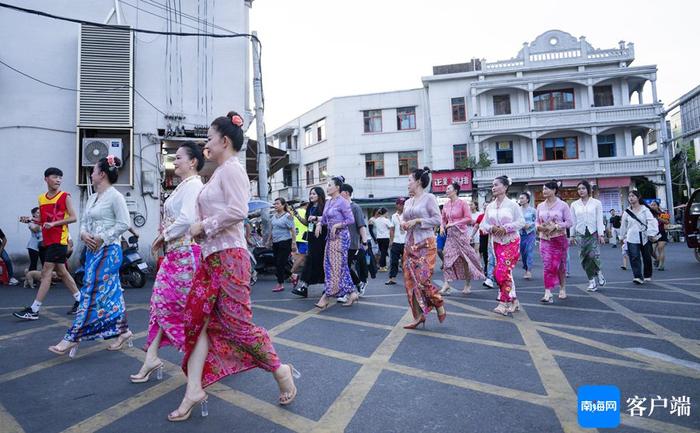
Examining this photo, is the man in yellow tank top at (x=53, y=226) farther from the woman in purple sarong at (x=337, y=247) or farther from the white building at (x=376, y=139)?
the white building at (x=376, y=139)

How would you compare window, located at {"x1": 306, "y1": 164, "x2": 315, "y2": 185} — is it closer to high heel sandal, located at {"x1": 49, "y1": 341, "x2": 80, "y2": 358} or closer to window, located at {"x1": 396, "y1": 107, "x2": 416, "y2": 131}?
window, located at {"x1": 396, "y1": 107, "x2": 416, "y2": 131}

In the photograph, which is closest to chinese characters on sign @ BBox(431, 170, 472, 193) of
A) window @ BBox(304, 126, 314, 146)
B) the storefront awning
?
window @ BBox(304, 126, 314, 146)

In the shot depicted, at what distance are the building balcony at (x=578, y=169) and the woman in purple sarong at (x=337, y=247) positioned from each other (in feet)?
72.6

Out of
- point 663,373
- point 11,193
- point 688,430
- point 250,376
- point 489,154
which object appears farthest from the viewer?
point 489,154

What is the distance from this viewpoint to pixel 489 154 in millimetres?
28297

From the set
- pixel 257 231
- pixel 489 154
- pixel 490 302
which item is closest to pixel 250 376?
pixel 490 302

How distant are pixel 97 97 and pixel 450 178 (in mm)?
20819

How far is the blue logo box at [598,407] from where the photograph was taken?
2.47 metres

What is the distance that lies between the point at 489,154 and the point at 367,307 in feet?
79.3

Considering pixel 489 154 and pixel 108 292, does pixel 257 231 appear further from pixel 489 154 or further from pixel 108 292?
pixel 489 154

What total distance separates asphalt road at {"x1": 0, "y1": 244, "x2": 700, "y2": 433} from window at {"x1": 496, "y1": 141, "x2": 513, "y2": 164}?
23.9 metres

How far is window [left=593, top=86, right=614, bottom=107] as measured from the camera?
91.6ft

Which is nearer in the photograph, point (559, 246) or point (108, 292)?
point (108, 292)

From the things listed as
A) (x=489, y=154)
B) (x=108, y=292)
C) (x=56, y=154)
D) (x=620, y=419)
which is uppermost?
(x=489, y=154)
